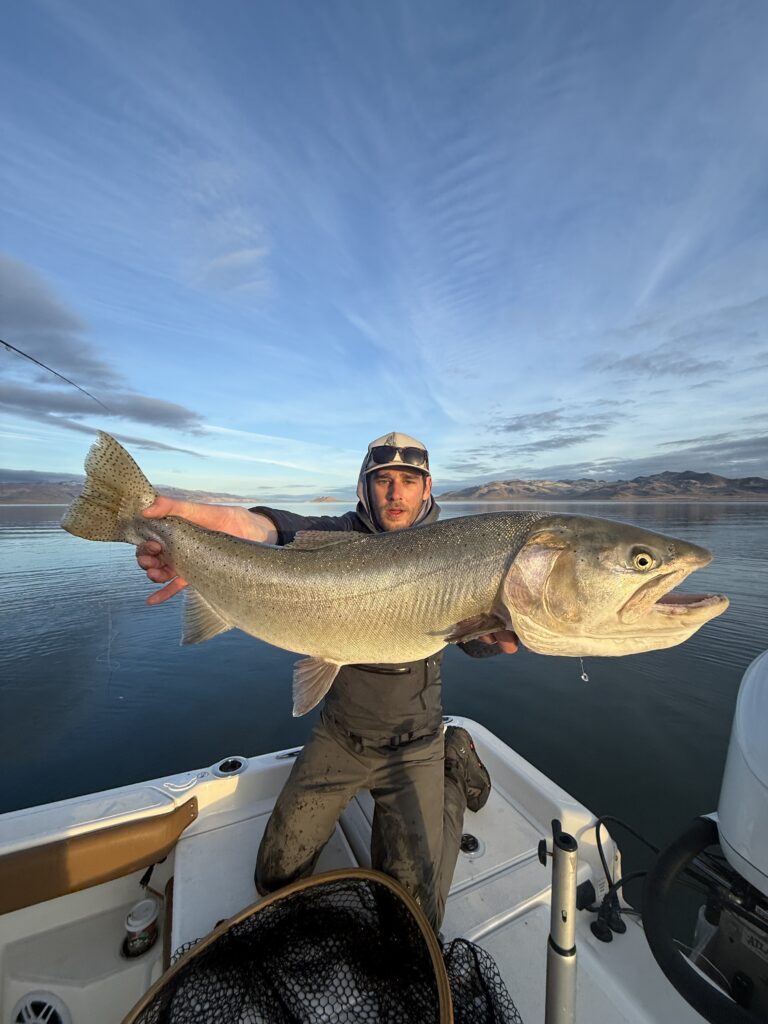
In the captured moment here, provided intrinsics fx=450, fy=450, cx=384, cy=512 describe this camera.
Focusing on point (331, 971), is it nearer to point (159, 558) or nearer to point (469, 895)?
point (469, 895)

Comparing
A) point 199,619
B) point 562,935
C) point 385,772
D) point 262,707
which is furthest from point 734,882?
point 262,707

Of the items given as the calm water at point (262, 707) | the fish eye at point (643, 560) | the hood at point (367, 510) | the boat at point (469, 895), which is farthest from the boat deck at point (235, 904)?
the calm water at point (262, 707)

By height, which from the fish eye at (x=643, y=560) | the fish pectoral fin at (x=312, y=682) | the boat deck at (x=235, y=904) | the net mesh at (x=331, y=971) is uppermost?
the fish eye at (x=643, y=560)

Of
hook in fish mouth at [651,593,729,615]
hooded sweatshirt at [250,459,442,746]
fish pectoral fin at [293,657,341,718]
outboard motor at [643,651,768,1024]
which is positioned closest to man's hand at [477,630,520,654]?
hooded sweatshirt at [250,459,442,746]

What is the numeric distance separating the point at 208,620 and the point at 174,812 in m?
1.58

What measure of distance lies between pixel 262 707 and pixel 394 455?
6394mm

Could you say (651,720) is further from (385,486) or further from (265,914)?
(265,914)

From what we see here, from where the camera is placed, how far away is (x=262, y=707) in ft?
27.9

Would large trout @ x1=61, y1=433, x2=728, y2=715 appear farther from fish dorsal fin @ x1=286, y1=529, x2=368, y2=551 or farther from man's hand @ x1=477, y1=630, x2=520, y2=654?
man's hand @ x1=477, y1=630, x2=520, y2=654

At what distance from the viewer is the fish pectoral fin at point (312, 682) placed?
3.22m

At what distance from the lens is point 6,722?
7.76 metres

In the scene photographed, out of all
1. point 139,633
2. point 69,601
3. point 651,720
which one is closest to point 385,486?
point 651,720

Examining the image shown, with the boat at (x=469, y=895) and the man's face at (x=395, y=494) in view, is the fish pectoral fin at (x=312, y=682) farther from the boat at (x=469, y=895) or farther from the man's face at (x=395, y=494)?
the man's face at (x=395, y=494)

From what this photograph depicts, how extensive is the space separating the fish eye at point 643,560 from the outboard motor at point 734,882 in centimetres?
115
